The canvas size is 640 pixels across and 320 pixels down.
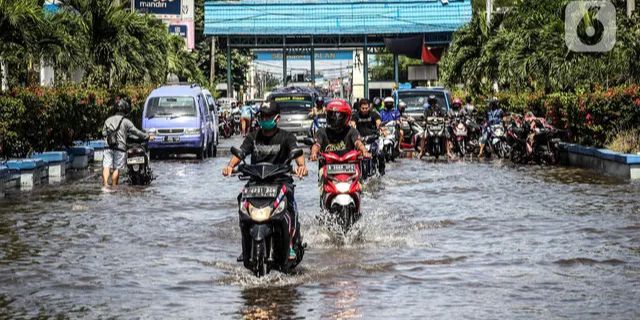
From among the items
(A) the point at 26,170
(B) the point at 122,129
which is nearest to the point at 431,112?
(B) the point at 122,129

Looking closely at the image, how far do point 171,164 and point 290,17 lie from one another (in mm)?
65754

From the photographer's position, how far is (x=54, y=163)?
26.9 m

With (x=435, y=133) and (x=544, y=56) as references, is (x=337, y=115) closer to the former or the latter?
(x=435, y=133)

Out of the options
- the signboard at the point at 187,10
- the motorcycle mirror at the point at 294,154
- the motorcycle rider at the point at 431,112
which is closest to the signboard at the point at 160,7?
the signboard at the point at 187,10

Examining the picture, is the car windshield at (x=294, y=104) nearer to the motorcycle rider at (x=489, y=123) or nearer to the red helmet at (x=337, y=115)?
the motorcycle rider at (x=489, y=123)

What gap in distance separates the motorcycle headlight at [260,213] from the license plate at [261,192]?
11 centimetres

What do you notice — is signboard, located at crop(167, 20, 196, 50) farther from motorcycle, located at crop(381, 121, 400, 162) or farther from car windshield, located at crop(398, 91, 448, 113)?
motorcycle, located at crop(381, 121, 400, 162)

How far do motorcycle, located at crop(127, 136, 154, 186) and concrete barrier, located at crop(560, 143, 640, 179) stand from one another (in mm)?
9081

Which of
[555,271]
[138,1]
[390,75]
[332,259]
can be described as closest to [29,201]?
[332,259]

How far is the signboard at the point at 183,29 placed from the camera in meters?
76.8

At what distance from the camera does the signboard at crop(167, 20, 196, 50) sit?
7681 cm

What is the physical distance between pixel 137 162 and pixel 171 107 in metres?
12.0

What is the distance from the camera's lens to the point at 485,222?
1711cm

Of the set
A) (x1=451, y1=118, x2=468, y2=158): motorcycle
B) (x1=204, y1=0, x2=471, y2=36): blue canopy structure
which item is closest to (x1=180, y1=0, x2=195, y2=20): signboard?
(x1=204, y1=0, x2=471, y2=36): blue canopy structure
